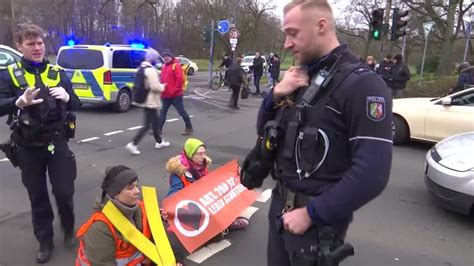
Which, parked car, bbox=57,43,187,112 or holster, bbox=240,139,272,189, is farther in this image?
parked car, bbox=57,43,187,112

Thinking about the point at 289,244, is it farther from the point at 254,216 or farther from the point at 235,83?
the point at 235,83

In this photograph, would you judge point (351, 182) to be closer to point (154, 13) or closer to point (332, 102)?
point (332, 102)

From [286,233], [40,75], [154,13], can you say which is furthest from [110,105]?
[154,13]

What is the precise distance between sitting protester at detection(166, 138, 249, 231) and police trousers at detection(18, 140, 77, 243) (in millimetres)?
893

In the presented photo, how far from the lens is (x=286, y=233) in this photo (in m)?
1.76

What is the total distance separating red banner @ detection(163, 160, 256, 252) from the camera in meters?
3.55

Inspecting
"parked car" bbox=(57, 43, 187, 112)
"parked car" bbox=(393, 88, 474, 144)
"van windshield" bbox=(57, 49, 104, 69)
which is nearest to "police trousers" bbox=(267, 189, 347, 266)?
"parked car" bbox=(393, 88, 474, 144)

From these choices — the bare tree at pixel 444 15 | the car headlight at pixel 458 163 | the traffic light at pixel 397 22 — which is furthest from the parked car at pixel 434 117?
the bare tree at pixel 444 15

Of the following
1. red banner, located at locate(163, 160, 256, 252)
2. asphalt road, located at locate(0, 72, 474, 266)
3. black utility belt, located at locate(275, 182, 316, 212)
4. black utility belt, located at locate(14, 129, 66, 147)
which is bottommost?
asphalt road, located at locate(0, 72, 474, 266)

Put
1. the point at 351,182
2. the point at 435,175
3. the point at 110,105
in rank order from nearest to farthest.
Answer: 1. the point at 351,182
2. the point at 435,175
3. the point at 110,105

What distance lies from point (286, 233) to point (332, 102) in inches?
23.2

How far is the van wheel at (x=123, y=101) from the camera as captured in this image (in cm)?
1124

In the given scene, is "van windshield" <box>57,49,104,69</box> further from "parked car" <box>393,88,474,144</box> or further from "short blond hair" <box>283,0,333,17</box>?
"short blond hair" <box>283,0,333,17</box>

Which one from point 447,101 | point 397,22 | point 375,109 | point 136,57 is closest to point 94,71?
point 136,57
